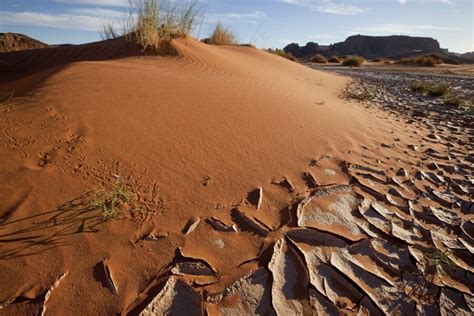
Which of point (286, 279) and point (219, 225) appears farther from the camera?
point (219, 225)

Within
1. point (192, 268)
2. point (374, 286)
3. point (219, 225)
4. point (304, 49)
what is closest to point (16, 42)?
point (219, 225)

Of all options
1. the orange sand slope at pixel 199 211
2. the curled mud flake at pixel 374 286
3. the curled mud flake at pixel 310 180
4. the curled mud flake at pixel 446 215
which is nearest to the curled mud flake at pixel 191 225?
the orange sand slope at pixel 199 211

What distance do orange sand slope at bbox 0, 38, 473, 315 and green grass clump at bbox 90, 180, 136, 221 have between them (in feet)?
0.15

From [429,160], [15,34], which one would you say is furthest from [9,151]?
[15,34]

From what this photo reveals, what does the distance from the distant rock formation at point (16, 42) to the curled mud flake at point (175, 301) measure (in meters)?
9.14

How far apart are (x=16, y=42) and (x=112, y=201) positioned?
9787 millimetres

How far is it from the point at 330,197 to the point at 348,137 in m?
1.20

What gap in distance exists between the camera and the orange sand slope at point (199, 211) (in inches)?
53.4

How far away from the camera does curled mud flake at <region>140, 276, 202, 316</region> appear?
127 cm

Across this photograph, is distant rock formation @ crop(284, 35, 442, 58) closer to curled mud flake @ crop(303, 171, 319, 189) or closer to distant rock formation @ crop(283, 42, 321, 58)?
distant rock formation @ crop(283, 42, 321, 58)

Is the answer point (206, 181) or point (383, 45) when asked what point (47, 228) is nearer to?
point (206, 181)

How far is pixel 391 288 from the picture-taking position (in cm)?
145

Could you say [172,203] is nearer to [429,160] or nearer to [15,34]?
[429,160]

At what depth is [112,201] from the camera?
65.4 inches
